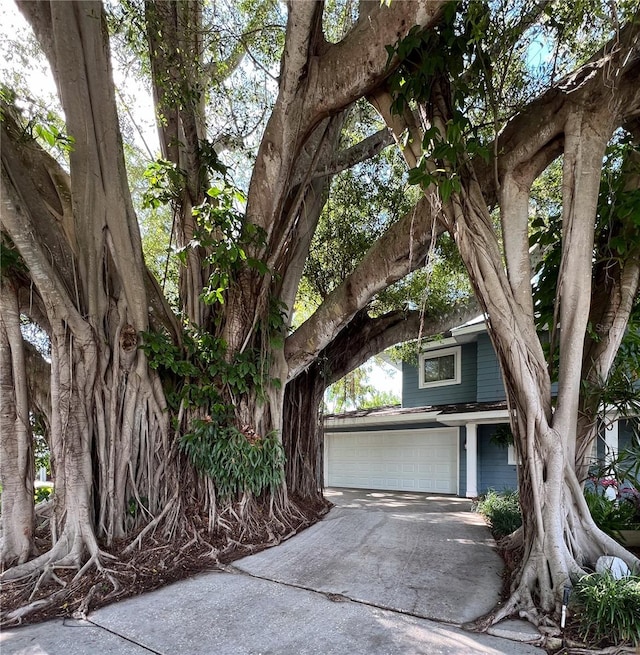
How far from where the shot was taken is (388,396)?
1219 inches

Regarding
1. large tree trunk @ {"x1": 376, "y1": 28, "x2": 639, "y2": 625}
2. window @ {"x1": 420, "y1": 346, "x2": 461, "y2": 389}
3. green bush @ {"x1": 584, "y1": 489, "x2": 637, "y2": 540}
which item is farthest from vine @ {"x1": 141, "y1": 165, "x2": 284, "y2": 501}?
window @ {"x1": 420, "y1": 346, "x2": 461, "y2": 389}

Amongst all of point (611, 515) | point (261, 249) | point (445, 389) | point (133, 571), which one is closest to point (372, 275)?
point (261, 249)

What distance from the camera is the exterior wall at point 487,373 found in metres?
10.4

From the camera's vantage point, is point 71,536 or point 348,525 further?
point 348,525

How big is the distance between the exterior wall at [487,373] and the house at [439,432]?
2 centimetres

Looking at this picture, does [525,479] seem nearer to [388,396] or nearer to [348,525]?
[348,525]

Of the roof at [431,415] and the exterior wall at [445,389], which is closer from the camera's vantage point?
the roof at [431,415]

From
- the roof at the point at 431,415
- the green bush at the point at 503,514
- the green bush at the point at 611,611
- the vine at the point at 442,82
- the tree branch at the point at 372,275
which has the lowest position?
the green bush at the point at 503,514

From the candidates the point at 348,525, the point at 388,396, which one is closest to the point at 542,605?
the point at 348,525

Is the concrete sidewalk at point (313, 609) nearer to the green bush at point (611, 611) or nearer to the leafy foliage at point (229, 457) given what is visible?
the green bush at point (611, 611)

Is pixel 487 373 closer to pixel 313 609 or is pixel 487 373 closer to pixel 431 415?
pixel 431 415

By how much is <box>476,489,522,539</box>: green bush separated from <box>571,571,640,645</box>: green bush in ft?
6.37

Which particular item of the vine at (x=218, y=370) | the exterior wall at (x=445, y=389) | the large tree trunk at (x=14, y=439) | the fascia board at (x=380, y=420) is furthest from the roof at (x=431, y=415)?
the large tree trunk at (x=14, y=439)

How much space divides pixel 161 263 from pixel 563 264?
7.05 m
